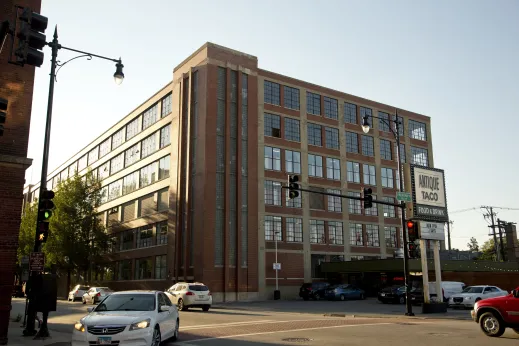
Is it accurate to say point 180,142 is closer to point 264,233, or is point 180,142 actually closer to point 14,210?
point 264,233

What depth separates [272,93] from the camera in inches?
2047

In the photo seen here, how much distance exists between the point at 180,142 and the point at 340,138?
1906 cm

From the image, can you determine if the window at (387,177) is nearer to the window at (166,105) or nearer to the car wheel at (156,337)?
the window at (166,105)

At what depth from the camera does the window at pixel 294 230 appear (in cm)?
5009

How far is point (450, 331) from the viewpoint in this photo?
54.1 feet

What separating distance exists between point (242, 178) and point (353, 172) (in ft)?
53.2

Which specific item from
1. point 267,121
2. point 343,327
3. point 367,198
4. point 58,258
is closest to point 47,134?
point 343,327

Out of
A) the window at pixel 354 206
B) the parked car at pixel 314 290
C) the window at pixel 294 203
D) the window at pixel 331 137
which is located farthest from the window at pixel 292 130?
the parked car at pixel 314 290

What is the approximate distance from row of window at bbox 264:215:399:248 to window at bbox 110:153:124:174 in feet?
81.3

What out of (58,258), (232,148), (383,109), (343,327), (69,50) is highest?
(383,109)

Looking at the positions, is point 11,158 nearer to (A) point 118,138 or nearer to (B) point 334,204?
(B) point 334,204

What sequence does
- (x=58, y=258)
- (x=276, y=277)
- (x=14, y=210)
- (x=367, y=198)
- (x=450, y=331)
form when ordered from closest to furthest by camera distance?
(x=14, y=210) < (x=450, y=331) < (x=367, y=198) < (x=276, y=277) < (x=58, y=258)

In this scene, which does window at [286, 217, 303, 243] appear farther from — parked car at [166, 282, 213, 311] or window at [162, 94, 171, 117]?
parked car at [166, 282, 213, 311]

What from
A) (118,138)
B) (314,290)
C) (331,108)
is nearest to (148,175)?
(118,138)
